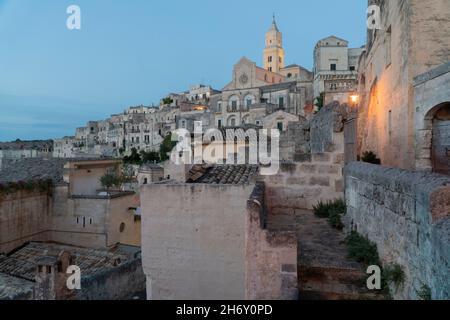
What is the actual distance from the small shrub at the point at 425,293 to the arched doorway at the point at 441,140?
772 centimetres

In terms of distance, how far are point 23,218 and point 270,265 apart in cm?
1569

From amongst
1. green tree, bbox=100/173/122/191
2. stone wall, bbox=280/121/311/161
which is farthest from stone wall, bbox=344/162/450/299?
green tree, bbox=100/173/122/191

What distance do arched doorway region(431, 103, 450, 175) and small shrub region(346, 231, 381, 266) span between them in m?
6.37

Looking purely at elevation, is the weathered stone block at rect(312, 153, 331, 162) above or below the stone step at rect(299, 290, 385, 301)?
above

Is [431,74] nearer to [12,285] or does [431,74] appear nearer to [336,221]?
[336,221]

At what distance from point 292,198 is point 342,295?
10.6ft

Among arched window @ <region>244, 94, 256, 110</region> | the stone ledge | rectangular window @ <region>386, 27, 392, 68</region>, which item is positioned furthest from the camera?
arched window @ <region>244, 94, 256, 110</region>

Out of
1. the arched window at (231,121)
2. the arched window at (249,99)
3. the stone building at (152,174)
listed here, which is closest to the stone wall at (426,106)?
the stone building at (152,174)

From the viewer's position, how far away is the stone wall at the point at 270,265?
11.3 ft

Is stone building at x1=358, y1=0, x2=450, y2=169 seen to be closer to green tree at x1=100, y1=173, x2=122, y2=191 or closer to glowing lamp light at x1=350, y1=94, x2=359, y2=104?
glowing lamp light at x1=350, y1=94, x2=359, y2=104

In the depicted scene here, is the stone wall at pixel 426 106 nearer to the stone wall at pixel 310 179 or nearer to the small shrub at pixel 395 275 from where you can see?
the stone wall at pixel 310 179

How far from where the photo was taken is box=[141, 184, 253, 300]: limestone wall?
731 cm

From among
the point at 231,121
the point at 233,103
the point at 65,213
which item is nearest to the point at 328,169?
the point at 65,213

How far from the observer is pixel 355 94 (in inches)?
797
